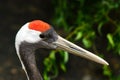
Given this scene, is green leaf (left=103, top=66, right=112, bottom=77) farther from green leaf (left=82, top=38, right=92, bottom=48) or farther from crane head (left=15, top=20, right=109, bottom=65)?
crane head (left=15, top=20, right=109, bottom=65)

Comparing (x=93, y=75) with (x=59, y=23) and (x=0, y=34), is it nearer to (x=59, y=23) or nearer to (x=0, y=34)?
(x=59, y=23)

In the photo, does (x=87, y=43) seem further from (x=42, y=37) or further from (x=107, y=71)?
(x=42, y=37)

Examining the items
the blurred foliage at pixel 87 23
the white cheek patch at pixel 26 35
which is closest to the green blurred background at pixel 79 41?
the blurred foliage at pixel 87 23

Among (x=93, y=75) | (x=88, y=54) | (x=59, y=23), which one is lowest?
(x=93, y=75)

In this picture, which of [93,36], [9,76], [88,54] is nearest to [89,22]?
[93,36]

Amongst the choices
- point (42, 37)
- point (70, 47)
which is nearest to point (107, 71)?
point (70, 47)

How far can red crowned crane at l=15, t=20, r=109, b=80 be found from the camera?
4.23 metres

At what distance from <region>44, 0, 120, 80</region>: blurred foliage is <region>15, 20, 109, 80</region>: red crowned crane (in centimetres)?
129

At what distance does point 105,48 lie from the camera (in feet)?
21.4

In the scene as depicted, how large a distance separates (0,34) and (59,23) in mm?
829

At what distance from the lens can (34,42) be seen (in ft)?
14.1

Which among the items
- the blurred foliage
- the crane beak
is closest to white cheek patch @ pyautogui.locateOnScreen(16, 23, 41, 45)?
the crane beak

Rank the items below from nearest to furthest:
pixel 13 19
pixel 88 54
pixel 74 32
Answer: pixel 88 54
pixel 74 32
pixel 13 19

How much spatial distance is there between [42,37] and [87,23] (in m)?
1.92
